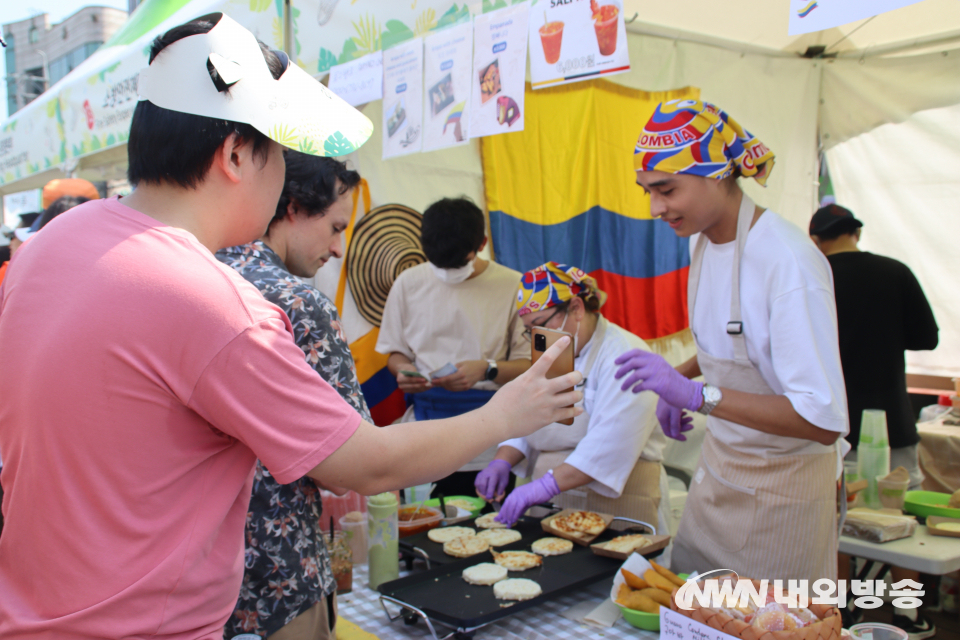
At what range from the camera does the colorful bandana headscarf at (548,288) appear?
2406 millimetres

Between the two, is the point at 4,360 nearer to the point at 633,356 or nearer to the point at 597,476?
the point at 633,356

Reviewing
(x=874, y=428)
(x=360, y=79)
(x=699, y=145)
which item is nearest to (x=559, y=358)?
(x=699, y=145)

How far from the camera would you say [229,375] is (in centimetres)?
82

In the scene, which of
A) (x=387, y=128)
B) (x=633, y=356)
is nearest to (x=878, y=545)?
(x=633, y=356)

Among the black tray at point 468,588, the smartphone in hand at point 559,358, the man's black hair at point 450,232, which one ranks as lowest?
the black tray at point 468,588

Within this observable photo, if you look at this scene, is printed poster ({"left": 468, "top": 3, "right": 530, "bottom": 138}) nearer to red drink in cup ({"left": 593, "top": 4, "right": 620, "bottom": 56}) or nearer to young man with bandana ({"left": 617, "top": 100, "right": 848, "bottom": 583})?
red drink in cup ({"left": 593, "top": 4, "right": 620, "bottom": 56})

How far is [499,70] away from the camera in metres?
2.06

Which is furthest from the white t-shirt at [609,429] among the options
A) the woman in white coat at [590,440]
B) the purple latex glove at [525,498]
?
the purple latex glove at [525,498]

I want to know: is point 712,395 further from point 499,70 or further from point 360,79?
point 360,79

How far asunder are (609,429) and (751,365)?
0.66 meters

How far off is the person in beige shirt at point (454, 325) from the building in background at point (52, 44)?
18.5 meters

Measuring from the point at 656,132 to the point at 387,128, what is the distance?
40.2 inches

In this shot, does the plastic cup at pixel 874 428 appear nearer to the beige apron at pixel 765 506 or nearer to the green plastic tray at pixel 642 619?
the beige apron at pixel 765 506

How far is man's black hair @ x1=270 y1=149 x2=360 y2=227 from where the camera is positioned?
1560 mm
